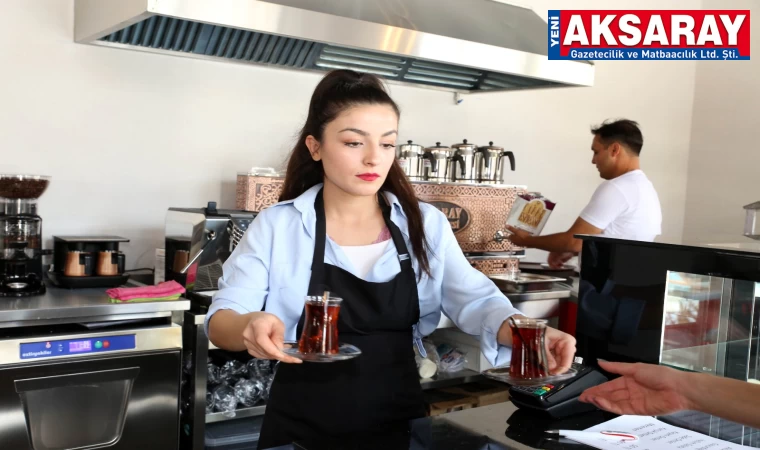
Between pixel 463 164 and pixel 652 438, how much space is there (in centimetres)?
211

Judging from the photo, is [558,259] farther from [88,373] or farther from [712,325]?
[88,373]

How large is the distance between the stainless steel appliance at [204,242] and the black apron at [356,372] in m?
0.90

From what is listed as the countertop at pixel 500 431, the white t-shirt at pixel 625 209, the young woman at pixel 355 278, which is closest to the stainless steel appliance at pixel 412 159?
the white t-shirt at pixel 625 209

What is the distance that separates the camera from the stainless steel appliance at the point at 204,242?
8.50 feet

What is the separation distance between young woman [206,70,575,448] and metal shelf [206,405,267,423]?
961mm

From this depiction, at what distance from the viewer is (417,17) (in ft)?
9.55

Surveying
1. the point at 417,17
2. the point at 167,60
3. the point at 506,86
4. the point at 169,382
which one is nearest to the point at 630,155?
the point at 506,86

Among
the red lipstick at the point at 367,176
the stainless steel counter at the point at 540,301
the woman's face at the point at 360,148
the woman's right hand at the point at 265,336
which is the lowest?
the stainless steel counter at the point at 540,301

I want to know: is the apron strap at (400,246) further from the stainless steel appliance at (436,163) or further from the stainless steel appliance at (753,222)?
the stainless steel appliance at (436,163)

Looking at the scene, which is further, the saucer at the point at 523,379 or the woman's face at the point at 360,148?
the woman's face at the point at 360,148

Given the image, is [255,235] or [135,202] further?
[135,202]

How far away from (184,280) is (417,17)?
1349mm

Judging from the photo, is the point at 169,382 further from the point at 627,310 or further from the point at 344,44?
the point at 627,310

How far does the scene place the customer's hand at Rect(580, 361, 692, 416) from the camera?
1285mm
